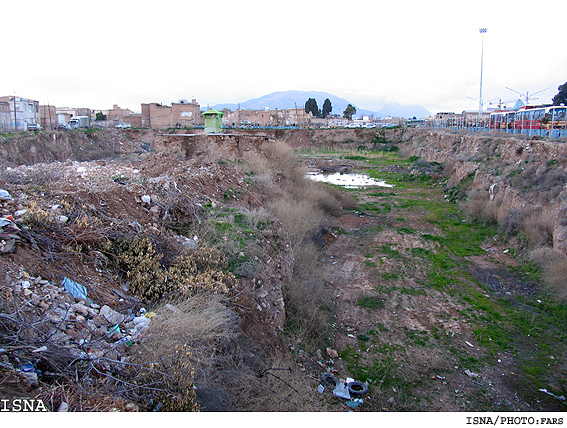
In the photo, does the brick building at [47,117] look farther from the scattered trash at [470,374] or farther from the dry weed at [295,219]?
the scattered trash at [470,374]

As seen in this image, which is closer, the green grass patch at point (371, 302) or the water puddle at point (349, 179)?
the green grass patch at point (371, 302)

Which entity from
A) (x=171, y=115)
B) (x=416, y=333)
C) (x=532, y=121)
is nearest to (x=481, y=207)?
(x=532, y=121)

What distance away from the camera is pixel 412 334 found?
8.27 meters

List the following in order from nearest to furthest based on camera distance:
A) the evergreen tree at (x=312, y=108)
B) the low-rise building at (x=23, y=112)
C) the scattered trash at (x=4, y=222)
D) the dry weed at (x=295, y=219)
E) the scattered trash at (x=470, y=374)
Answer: the scattered trash at (x=4, y=222) → the scattered trash at (x=470, y=374) → the dry weed at (x=295, y=219) → the low-rise building at (x=23, y=112) → the evergreen tree at (x=312, y=108)

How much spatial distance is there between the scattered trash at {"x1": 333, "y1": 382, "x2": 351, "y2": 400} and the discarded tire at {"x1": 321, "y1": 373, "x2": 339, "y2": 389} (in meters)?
A: 0.12

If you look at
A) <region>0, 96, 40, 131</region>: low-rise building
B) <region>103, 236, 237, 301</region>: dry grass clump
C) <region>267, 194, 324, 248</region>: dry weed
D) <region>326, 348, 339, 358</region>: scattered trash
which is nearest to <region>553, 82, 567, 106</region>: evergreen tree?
<region>267, 194, 324, 248</region>: dry weed

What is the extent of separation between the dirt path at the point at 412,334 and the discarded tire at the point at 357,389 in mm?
131

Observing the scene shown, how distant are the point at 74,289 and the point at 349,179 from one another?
27.7 m

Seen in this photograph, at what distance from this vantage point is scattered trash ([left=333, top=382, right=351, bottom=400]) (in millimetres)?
6111

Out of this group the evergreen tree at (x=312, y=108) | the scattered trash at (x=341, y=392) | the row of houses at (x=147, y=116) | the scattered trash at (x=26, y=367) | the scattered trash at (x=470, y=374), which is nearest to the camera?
the scattered trash at (x=26, y=367)

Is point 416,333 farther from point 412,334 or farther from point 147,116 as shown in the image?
point 147,116

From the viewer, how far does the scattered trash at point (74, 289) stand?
521cm

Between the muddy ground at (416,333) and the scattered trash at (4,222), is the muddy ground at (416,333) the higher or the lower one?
the lower one

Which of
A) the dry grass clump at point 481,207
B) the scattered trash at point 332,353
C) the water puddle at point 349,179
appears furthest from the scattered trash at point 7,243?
the water puddle at point 349,179
